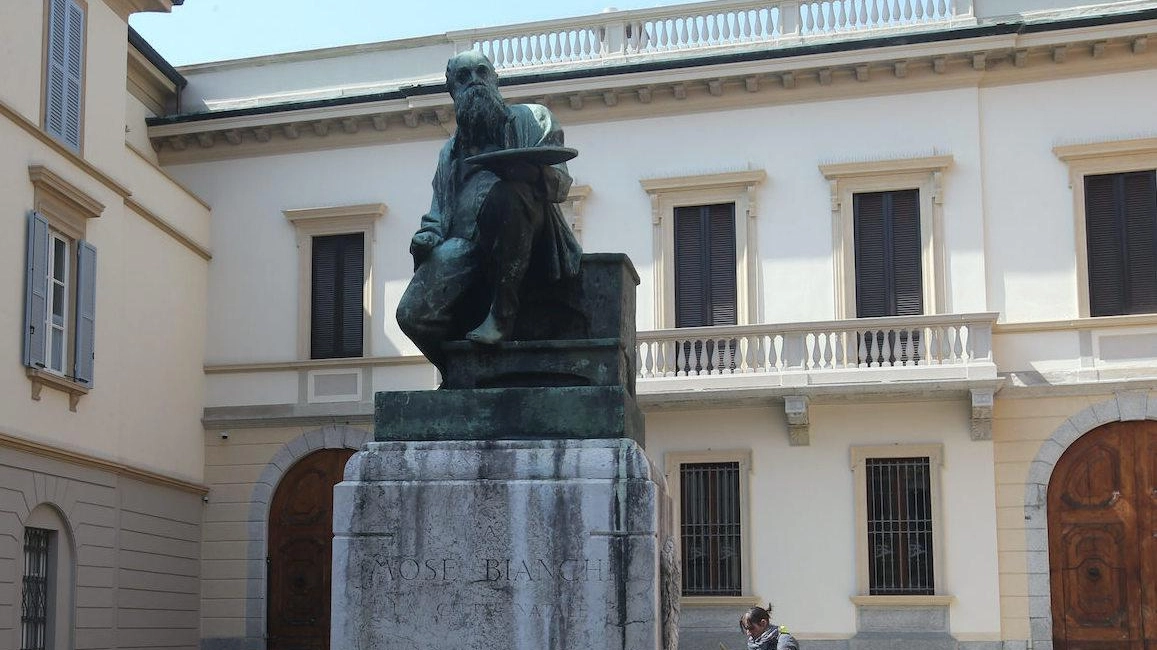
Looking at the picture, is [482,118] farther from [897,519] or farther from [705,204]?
[705,204]

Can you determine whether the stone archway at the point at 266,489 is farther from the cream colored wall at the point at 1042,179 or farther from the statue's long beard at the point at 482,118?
the statue's long beard at the point at 482,118

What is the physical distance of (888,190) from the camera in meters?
22.2

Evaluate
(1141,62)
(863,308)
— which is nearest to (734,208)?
(863,308)

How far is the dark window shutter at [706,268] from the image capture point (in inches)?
890

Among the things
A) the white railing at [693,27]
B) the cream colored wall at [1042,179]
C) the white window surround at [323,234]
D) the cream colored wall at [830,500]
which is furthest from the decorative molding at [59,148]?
the cream colored wall at [1042,179]

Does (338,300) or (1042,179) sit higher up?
(1042,179)

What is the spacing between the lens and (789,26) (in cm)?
2311

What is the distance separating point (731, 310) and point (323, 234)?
6.65 meters

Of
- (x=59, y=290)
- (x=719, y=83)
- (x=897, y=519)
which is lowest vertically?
(x=897, y=519)

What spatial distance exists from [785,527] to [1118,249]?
6.00 meters

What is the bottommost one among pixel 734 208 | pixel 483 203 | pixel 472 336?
pixel 472 336

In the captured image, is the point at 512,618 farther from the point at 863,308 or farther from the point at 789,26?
the point at 789,26

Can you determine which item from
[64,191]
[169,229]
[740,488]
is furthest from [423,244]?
[169,229]

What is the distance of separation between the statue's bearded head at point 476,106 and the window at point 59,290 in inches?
512
